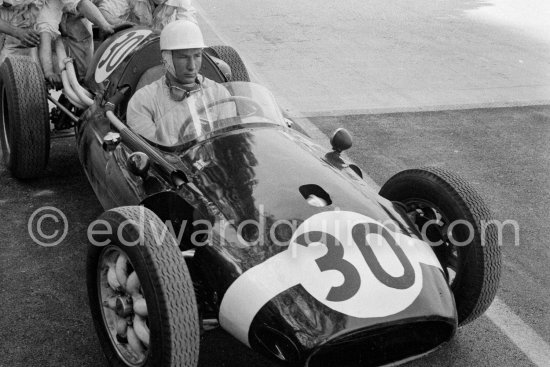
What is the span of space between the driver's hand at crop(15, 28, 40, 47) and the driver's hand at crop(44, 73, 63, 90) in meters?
0.49

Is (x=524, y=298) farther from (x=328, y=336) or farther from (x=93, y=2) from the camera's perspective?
(x=93, y=2)

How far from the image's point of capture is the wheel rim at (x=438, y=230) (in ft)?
13.2

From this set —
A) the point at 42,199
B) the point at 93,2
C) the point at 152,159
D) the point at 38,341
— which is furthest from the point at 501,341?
the point at 93,2

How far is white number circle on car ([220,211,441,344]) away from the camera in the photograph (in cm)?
329

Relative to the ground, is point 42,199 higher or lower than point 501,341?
lower

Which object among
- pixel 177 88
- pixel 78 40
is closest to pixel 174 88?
pixel 177 88

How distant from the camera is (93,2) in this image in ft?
23.0

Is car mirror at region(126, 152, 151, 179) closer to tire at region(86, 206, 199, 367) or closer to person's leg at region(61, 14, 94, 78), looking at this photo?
tire at region(86, 206, 199, 367)

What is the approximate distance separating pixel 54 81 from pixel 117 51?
2.59ft

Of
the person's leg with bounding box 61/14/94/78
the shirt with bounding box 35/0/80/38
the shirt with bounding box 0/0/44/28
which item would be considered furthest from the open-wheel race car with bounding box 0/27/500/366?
the shirt with bounding box 0/0/44/28

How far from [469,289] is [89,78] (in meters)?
3.49

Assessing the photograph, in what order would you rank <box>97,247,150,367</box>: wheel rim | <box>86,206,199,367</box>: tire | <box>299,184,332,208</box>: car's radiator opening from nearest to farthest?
<box>86,206,199,367</box>: tire
<box>97,247,150,367</box>: wheel rim
<box>299,184,332,208</box>: car's radiator opening

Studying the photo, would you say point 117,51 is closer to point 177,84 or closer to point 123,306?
point 177,84

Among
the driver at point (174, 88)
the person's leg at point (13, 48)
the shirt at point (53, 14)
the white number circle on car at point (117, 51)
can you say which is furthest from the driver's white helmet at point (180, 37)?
the person's leg at point (13, 48)
